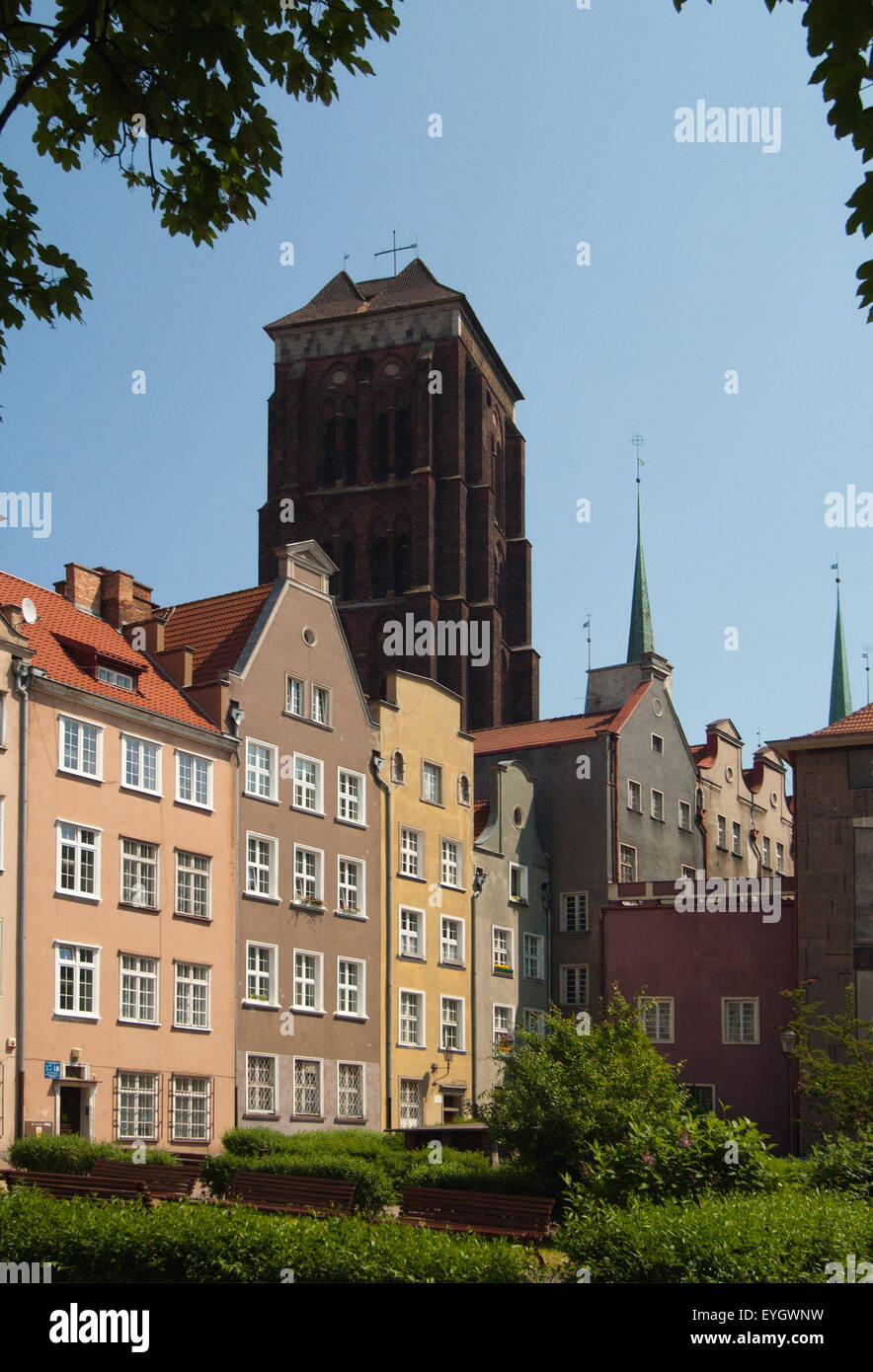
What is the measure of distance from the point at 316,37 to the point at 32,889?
26720 mm

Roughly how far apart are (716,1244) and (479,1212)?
1016cm

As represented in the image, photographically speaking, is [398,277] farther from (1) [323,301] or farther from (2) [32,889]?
(2) [32,889]

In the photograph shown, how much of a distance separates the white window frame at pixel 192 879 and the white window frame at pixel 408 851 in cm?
880

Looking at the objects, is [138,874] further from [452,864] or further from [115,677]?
[452,864]

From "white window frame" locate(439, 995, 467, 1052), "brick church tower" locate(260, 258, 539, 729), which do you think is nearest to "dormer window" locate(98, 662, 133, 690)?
"white window frame" locate(439, 995, 467, 1052)

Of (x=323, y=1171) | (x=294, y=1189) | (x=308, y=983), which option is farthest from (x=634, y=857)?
(x=294, y=1189)

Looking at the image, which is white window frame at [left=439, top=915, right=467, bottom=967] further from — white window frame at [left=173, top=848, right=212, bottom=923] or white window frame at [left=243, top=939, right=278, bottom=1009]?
white window frame at [left=173, top=848, right=212, bottom=923]

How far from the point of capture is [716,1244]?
15.3 meters

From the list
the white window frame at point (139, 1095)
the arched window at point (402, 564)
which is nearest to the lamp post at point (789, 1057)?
the white window frame at point (139, 1095)

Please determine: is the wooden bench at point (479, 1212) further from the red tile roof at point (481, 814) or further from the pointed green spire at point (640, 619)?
the pointed green spire at point (640, 619)

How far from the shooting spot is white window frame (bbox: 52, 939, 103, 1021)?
3609 cm

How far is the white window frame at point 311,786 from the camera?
45.3 meters
